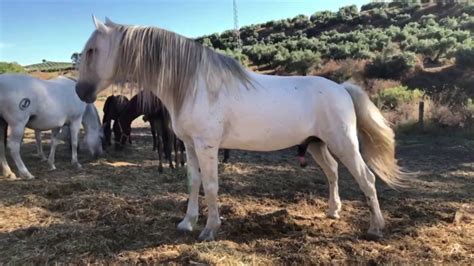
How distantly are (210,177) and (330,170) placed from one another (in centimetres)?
154

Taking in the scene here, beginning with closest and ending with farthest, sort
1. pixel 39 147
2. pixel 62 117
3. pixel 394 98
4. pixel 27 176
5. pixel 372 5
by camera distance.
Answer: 1. pixel 27 176
2. pixel 62 117
3. pixel 39 147
4. pixel 394 98
5. pixel 372 5

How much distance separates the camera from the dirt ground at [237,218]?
3320 mm

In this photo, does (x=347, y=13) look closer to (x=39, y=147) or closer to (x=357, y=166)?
(x=39, y=147)

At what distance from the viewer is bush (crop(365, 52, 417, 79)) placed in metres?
17.8

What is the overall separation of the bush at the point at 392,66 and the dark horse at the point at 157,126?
12.9 m

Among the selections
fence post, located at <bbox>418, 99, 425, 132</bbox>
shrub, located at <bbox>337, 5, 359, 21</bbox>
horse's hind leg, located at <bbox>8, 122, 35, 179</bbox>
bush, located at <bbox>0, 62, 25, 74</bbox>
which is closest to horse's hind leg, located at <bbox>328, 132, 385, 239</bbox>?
horse's hind leg, located at <bbox>8, 122, 35, 179</bbox>

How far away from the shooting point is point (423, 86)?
15922mm

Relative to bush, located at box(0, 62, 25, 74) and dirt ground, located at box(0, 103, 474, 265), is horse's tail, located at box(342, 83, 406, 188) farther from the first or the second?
bush, located at box(0, 62, 25, 74)

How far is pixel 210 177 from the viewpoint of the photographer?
11.9ft

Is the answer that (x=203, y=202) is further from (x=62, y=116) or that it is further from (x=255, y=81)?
(x=62, y=116)

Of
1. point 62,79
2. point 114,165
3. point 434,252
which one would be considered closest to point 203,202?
point 434,252

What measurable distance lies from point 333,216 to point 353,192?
1184 millimetres

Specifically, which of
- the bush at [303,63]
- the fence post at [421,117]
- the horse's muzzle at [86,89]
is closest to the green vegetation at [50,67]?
the bush at [303,63]

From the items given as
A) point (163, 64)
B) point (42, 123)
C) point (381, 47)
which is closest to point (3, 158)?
point (42, 123)
